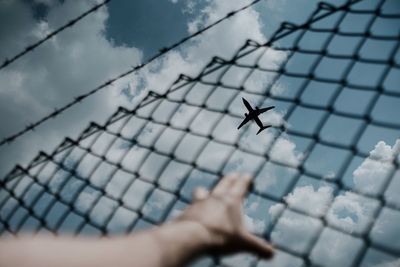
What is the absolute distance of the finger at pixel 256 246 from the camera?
3.24 ft

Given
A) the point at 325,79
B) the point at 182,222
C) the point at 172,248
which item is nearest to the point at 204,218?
the point at 182,222

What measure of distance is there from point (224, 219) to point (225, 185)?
0.53ft

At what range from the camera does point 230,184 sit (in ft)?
3.65

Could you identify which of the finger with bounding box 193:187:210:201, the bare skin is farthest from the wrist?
the finger with bounding box 193:187:210:201

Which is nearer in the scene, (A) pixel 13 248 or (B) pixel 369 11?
(A) pixel 13 248

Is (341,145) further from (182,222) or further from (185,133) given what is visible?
(182,222)

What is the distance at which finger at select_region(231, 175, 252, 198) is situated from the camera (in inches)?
42.5

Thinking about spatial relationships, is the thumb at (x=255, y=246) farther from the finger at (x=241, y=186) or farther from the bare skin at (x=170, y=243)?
the finger at (x=241, y=186)

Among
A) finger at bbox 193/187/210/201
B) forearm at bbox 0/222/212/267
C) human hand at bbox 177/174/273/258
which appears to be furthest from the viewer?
finger at bbox 193/187/210/201

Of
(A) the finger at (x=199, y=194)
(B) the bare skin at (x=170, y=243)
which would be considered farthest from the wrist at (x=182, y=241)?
(A) the finger at (x=199, y=194)

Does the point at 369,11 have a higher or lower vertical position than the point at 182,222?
higher

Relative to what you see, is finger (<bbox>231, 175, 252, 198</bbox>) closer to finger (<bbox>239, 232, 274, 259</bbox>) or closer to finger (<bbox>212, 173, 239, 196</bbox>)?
finger (<bbox>212, 173, 239, 196</bbox>)

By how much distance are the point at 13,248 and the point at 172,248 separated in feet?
0.99

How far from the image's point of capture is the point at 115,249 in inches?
26.6
